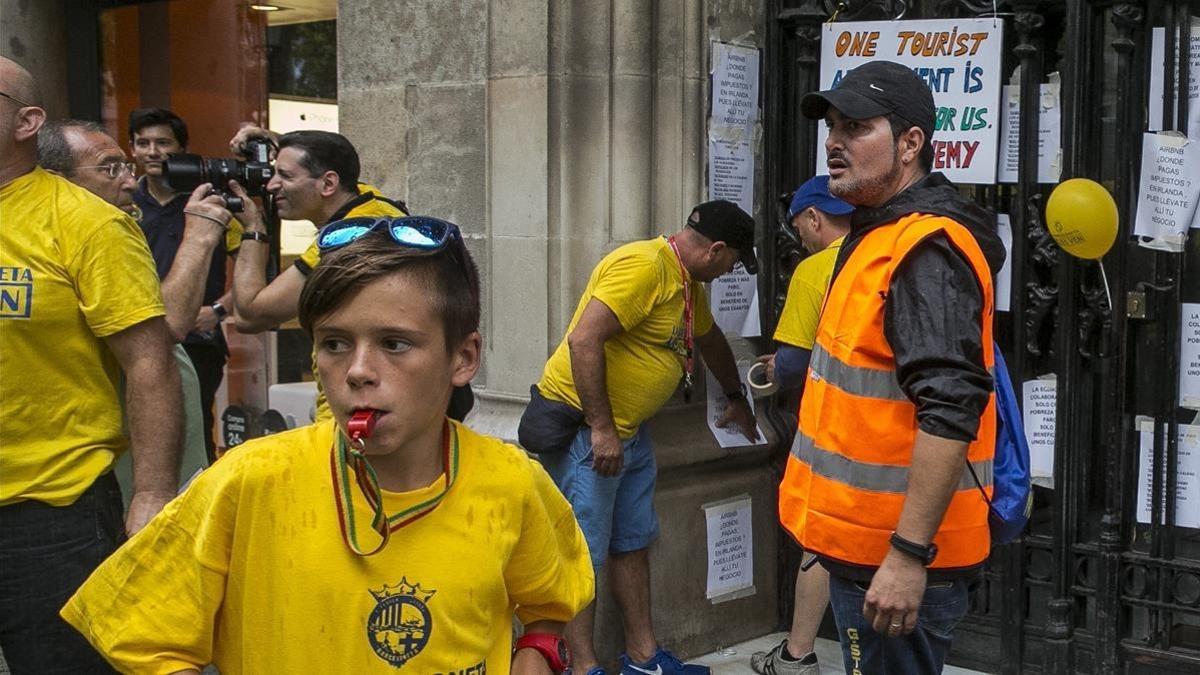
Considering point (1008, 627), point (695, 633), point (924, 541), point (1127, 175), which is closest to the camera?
point (924, 541)

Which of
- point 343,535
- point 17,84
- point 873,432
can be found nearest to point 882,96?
point 873,432

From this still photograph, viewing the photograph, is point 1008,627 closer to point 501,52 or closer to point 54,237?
point 501,52

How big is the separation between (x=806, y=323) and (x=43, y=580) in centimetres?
283

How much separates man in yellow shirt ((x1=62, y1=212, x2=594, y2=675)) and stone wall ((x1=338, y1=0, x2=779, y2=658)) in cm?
318

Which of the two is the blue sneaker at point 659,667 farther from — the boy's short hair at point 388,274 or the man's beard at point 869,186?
the boy's short hair at point 388,274

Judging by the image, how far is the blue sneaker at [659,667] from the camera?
17.6ft

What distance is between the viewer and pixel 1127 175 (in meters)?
4.94

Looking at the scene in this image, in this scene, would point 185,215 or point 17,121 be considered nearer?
point 17,121

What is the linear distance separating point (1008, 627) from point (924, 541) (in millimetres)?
2294

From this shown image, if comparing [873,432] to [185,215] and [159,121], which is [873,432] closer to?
[185,215]

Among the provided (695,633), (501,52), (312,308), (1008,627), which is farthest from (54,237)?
(1008,627)

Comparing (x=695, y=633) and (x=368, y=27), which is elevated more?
(x=368, y=27)

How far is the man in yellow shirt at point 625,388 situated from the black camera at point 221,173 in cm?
123

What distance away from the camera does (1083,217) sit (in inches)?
189
